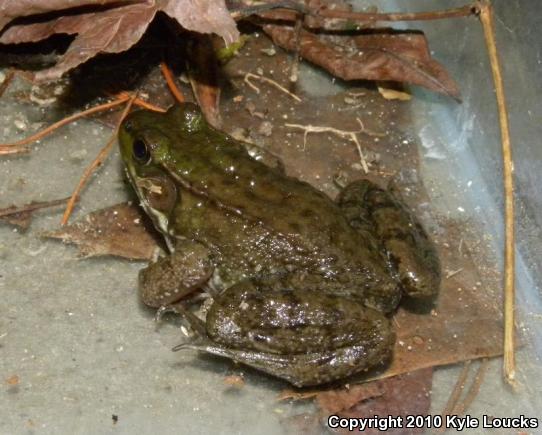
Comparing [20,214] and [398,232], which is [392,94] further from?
[20,214]

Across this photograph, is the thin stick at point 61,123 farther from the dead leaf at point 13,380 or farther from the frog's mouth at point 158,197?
the dead leaf at point 13,380

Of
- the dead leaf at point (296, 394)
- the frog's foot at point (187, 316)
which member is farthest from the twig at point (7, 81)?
the dead leaf at point (296, 394)

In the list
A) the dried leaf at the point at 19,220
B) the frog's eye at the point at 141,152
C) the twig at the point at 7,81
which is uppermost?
the frog's eye at the point at 141,152

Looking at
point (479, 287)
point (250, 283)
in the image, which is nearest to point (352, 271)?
point (250, 283)

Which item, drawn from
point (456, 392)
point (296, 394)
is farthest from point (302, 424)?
point (456, 392)

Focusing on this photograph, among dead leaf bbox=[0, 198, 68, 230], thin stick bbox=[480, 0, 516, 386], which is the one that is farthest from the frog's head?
thin stick bbox=[480, 0, 516, 386]

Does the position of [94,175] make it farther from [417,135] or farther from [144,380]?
[417,135]
